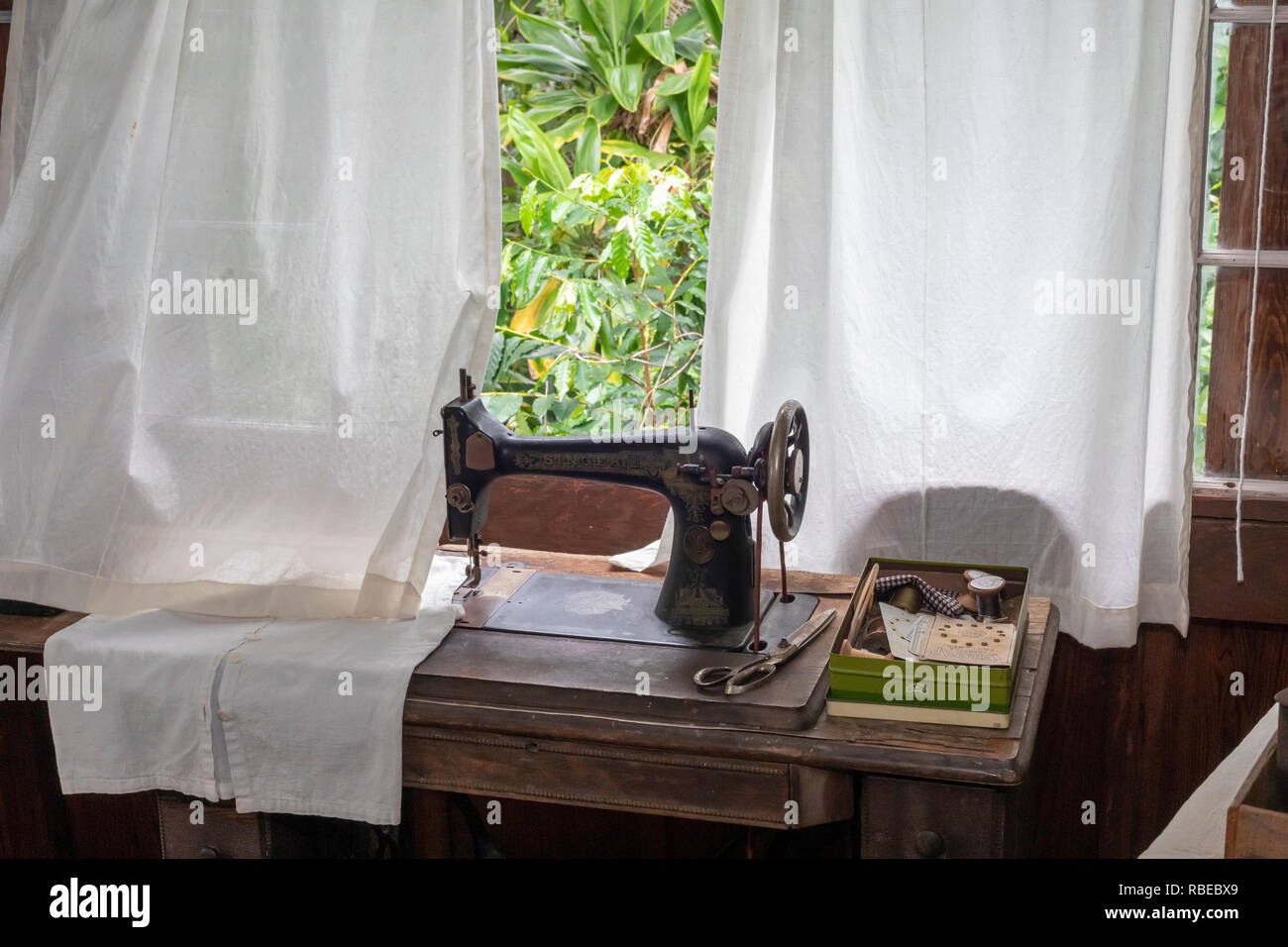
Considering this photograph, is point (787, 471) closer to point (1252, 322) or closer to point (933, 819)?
point (933, 819)

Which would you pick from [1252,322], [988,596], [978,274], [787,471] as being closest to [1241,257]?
[1252,322]

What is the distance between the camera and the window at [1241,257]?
190cm

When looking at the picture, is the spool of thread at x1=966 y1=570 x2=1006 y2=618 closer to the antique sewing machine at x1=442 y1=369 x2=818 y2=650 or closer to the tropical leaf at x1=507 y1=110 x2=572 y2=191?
the antique sewing machine at x1=442 y1=369 x2=818 y2=650

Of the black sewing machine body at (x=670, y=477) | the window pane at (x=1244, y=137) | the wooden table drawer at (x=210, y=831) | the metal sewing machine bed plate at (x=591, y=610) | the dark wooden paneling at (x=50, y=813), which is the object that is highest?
the window pane at (x=1244, y=137)

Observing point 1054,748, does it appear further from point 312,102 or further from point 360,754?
point 312,102

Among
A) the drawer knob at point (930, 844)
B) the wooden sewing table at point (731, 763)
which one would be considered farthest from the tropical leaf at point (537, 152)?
the drawer knob at point (930, 844)

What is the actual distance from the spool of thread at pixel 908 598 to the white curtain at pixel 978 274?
0.80 feet

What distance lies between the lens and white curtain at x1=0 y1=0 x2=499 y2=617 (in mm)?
1930

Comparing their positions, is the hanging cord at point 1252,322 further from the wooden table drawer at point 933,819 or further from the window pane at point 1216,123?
the wooden table drawer at point 933,819

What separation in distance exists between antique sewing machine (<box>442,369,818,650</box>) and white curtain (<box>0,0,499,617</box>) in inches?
4.6

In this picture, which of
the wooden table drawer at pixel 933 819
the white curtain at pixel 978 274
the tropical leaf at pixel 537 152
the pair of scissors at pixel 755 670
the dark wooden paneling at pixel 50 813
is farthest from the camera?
the tropical leaf at pixel 537 152

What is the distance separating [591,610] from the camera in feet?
6.26

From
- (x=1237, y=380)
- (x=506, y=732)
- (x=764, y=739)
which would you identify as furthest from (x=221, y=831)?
(x=1237, y=380)
